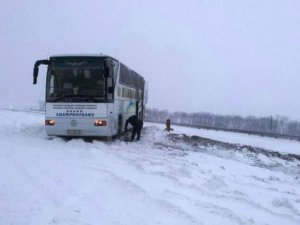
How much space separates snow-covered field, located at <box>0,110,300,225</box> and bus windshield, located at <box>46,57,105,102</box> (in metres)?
3.50

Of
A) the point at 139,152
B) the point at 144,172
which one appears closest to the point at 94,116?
the point at 139,152

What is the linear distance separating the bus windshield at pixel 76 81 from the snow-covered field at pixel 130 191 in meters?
3.50

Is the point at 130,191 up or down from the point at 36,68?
down

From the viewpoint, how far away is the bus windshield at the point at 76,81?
1770 cm

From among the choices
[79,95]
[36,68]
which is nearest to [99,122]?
[79,95]

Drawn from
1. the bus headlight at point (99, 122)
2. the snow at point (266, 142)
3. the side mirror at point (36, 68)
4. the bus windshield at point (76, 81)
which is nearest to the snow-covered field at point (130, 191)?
the bus headlight at point (99, 122)

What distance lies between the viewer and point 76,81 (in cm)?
1770

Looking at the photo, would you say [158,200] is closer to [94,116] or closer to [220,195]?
[220,195]

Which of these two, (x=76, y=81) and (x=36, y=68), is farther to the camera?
(x=36, y=68)

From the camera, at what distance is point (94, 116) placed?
17703mm

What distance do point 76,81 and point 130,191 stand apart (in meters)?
9.50

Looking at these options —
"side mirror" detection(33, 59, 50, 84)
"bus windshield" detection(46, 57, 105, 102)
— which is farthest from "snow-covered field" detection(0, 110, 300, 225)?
"side mirror" detection(33, 59, 50, 84)

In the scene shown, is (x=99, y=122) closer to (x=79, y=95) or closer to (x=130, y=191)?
(x=79, y=95)

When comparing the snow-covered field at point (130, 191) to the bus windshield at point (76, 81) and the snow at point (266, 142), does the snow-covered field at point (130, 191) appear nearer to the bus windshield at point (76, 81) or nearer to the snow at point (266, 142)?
the bus windshield at point (76, 81)
